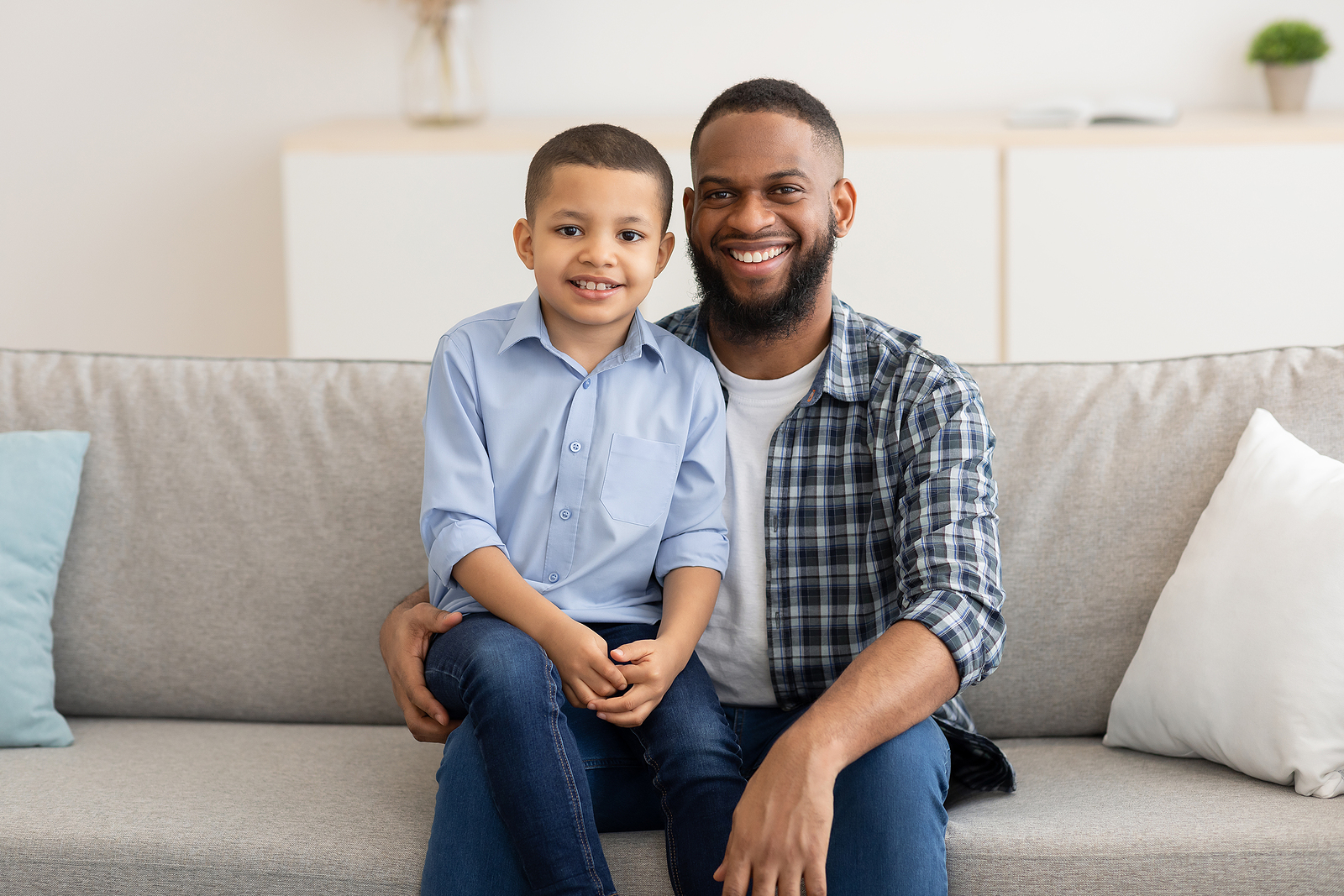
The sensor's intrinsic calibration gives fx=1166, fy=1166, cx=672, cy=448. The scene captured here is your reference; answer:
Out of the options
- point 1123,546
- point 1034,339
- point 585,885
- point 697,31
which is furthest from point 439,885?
point 697,31

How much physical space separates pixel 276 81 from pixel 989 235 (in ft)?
6.44

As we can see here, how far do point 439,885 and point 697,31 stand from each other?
2.47 metres

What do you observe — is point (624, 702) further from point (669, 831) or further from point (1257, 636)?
point (1257, 636)

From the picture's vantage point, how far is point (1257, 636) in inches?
53.9

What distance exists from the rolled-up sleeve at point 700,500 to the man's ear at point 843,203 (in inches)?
12.1

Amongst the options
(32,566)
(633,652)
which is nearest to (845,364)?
(633,652)

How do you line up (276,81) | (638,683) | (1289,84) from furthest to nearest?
(276,81), (1289,84), (638,683)

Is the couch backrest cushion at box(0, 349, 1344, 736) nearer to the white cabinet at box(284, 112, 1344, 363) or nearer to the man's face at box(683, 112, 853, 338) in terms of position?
the man's face at box(683, 112, 853, 338)

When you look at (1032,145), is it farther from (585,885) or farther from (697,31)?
(585,885)

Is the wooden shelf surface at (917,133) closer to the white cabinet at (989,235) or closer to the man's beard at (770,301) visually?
the white cabinet at (989,235)

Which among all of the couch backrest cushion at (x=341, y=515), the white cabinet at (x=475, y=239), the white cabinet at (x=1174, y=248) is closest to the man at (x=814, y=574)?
the couch backrest cushion at (x=341, y=515)

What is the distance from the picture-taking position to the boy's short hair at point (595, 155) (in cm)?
137

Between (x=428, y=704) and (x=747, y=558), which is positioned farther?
(x=747, y=558)

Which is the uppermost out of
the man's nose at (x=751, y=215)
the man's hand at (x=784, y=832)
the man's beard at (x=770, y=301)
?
the man's nose at (x=751, y=215)
